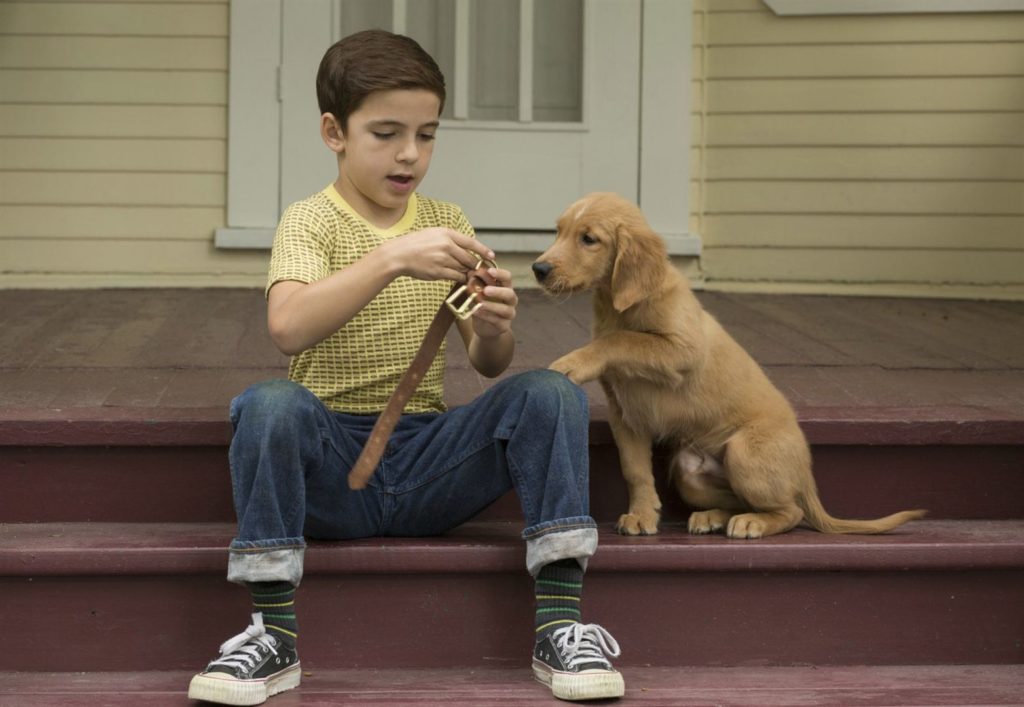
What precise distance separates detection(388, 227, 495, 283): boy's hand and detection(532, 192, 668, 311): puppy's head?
1.21 ft

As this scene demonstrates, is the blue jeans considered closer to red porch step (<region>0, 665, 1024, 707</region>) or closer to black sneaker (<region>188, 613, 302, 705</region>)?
black sneaker (<region>188, 613, 302, 705</region>)

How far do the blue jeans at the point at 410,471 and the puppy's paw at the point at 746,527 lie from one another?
359 mm

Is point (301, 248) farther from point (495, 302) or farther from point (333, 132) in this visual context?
point (495, 302)

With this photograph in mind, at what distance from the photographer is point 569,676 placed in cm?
249

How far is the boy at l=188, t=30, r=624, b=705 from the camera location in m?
2.52

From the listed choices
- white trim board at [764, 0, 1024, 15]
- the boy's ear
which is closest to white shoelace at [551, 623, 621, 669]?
the boy's ear

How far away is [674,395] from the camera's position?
2984 mm

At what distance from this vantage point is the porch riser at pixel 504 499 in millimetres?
2955

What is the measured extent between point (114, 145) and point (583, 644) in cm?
393

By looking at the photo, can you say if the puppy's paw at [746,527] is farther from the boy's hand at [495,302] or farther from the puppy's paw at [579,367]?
the boy's hand at [495,302]

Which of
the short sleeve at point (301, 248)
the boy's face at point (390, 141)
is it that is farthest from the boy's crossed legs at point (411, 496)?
the boy's face at point (390, 141)

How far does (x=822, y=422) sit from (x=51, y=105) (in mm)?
3863

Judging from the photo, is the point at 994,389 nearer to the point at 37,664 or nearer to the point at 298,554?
the point at 298,554

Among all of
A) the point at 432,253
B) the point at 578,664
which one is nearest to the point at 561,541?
the point at 578,664
